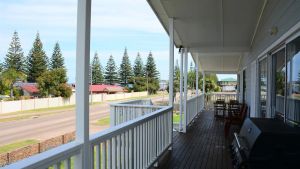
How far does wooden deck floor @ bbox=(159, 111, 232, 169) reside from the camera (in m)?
4.70

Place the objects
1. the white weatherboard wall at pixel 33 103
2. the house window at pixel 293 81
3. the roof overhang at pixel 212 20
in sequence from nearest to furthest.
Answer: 1. the house window at pixel 293 81
2. the roof overhang at pixel 212 20
3. the white weatherboard wall at pixel 33 103

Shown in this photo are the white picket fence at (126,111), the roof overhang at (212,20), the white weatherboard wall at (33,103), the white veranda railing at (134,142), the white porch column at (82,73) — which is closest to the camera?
the white porch column at (82,73)

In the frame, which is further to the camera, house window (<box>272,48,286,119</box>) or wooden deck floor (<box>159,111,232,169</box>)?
wooden deck floor (<box>159,111,232,169</box>)

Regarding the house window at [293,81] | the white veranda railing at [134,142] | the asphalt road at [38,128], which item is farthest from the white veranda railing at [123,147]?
the asphalt road at [38,128]

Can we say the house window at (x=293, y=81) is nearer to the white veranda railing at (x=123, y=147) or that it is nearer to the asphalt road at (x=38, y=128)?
the white veranda railing at (x=123, y=147)

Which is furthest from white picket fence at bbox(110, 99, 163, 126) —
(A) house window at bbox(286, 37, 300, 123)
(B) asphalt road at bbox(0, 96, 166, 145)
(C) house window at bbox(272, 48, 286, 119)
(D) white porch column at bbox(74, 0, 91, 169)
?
(B) asphalt road at bbox(0, 96, 166, 145)

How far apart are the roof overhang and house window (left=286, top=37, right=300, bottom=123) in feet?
5.53

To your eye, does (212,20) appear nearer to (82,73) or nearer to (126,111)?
(126,111)

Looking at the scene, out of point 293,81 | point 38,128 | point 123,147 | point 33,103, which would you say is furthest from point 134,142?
point 38,128

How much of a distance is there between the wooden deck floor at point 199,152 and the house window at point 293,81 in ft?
4.96

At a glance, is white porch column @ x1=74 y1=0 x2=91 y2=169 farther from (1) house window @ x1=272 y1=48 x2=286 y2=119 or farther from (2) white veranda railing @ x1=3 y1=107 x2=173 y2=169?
(1) house window @ x1=272 y1=48 x2=286 y2=119

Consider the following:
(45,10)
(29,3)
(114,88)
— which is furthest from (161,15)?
(114,88)

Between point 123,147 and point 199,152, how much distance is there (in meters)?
2.61

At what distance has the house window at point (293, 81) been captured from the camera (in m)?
3.22
